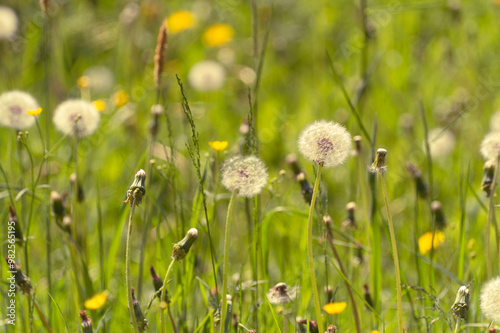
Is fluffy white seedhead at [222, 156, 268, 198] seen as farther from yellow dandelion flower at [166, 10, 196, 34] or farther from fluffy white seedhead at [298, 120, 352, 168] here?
yellow dandelion flower at [166, 10, 196, 34]

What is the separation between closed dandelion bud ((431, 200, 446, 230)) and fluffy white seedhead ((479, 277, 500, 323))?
540 millimetres

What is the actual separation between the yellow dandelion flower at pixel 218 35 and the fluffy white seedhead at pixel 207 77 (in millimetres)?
426

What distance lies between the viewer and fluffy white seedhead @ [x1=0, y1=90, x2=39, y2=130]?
208cm

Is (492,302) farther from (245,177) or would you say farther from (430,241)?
(430,241)

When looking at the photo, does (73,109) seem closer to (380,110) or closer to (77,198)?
(77,198)

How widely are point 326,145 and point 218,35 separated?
3.51m

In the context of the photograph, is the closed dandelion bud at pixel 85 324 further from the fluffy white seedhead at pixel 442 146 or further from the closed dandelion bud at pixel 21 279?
the fluffy white seedhead at pixel 442 146

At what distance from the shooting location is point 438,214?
2.05m

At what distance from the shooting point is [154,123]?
229 cm

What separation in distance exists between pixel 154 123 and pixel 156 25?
8.45 feet

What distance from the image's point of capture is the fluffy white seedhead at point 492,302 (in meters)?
1.41

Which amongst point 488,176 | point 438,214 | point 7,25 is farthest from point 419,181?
point 7,25

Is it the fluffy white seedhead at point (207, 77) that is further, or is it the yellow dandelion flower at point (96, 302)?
the fluffy white seedhead at point (207, 77)

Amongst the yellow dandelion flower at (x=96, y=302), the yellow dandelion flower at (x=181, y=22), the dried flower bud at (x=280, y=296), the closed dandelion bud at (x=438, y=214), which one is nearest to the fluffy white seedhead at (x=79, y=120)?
the yellow dandelion flower at (x=96, y=302)
